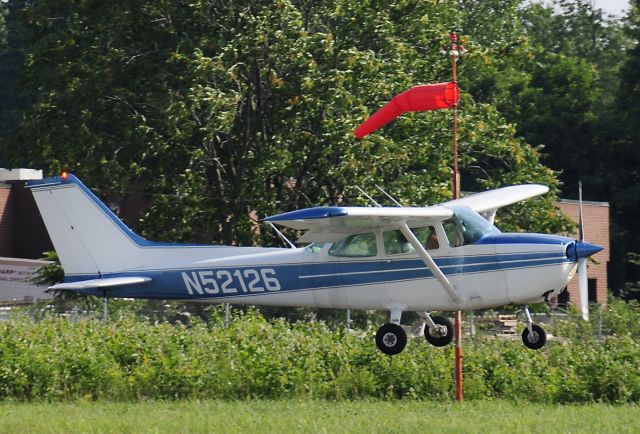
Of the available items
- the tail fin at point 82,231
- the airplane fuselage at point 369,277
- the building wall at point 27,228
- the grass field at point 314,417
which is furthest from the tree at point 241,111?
the building wall at point 27,228

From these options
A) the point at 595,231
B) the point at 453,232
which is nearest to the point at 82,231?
the point at 453,232

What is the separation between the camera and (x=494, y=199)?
2039 cm

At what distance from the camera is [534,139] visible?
50469 millimetres

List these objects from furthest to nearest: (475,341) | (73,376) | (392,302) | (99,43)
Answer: (99,43), (475,341), (73,376), (392,302)

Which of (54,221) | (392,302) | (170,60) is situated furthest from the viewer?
(170,60)

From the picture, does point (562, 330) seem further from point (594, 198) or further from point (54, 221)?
point (594, 198)

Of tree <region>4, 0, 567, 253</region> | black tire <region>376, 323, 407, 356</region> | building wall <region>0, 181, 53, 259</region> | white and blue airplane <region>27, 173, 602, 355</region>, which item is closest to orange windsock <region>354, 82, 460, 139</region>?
tree <region>4, 0, 567, 253</region>

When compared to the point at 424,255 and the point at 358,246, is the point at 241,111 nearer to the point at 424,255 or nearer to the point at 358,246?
the point at 358,246

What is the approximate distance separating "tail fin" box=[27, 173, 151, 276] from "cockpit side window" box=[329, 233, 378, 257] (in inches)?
127

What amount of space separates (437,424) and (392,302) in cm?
212

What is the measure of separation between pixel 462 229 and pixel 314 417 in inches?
158

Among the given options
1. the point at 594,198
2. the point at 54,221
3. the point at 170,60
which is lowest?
the point at 594,198

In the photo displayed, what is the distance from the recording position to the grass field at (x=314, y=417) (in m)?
17.7

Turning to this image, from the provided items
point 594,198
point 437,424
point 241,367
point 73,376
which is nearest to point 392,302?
point 437,424
